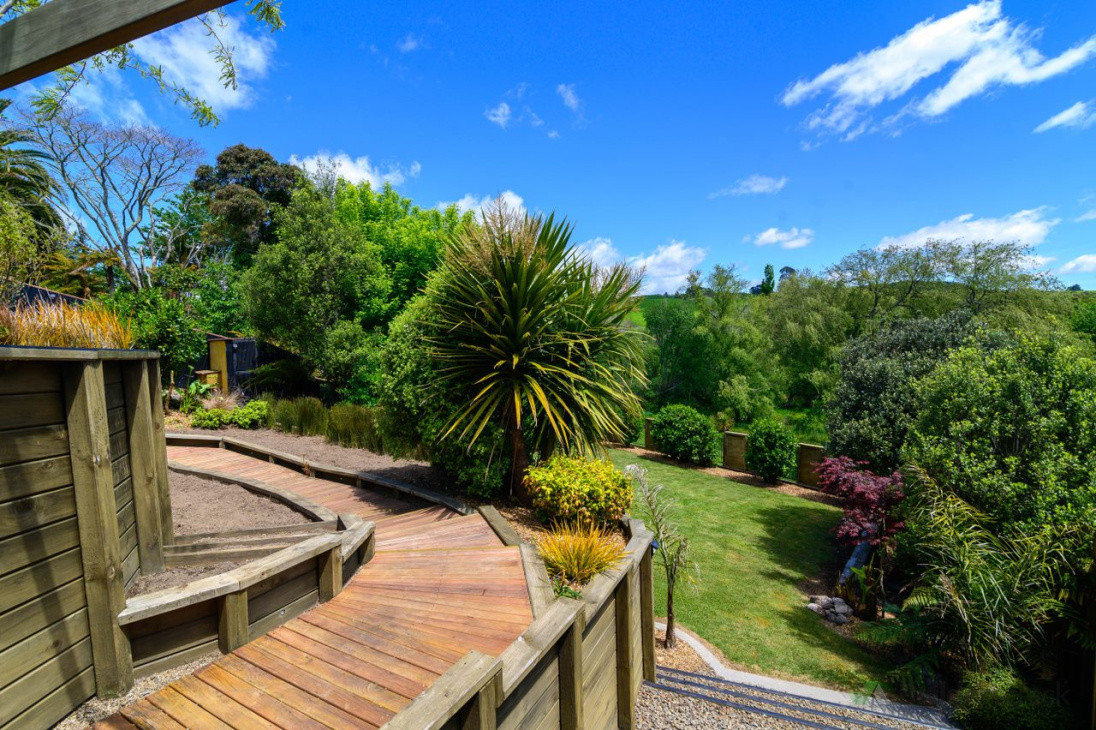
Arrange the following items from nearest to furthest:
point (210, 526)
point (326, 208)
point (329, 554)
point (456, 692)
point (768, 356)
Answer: point (456, 692), point (329, 554), point (210, 526), point (326, 208), point (768, 356)

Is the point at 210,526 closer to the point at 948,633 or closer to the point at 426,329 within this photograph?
the point at 426,329

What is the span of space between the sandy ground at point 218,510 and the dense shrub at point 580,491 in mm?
Result: 2593

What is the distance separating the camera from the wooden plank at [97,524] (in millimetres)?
2014

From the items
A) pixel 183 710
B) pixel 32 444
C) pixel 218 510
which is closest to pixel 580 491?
pixel 183 710

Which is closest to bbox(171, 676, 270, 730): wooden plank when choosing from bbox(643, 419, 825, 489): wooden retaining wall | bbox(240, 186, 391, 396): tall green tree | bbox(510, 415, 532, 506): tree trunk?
bbox(510, 415, 532, 506): tree trunk

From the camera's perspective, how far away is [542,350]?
5.48 metres

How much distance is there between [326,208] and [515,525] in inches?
499

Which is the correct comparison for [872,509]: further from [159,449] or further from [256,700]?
[159,449]

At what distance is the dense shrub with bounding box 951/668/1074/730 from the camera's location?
4.31m

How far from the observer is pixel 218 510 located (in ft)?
17.3

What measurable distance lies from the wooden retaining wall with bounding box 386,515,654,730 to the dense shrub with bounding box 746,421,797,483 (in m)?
9.26

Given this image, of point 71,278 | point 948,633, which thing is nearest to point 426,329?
point 948,633

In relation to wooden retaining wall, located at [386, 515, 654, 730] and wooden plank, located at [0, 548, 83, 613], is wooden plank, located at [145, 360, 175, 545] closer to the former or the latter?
wooden plank, located at [0, 548, 83, 613]

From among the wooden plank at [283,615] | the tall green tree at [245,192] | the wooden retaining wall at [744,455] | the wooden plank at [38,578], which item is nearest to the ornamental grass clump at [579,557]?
the wooden plank at [283,615]
